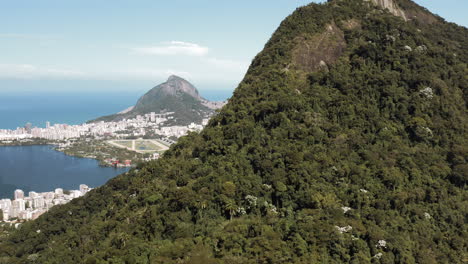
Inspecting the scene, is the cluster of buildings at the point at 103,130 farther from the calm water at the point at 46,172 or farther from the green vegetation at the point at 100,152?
the calm water at the point at 46,172

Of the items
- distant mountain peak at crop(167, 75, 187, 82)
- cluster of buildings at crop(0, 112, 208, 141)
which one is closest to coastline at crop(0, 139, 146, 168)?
cluster of buildings at crop(0, 112, 208, 141)

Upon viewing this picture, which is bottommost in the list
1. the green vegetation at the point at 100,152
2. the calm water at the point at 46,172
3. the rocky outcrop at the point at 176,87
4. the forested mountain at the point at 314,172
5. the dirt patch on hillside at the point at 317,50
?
the calm water at the point at 46,172

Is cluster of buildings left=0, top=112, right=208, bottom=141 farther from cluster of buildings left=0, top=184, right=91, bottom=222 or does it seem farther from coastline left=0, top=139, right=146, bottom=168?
cluster of buildings left=0, top=184, right=91, bottom=222

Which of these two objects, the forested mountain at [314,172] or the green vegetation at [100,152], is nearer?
the forested mountain at [314,172]

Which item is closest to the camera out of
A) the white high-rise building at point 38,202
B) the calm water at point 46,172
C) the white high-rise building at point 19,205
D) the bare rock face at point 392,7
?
the bare rock face at point 392,7

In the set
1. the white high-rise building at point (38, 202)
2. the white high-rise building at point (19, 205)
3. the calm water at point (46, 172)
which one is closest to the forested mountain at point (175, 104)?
the calm water at point (46, 172)

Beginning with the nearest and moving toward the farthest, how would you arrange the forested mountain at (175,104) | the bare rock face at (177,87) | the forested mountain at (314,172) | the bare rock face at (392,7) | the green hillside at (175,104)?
the forested mountain at (314,172)
the bare rock face at (392,7)
the green hillside at (175,104)
the forested mountain at (175,104)
the bare rock face at (177,87)
